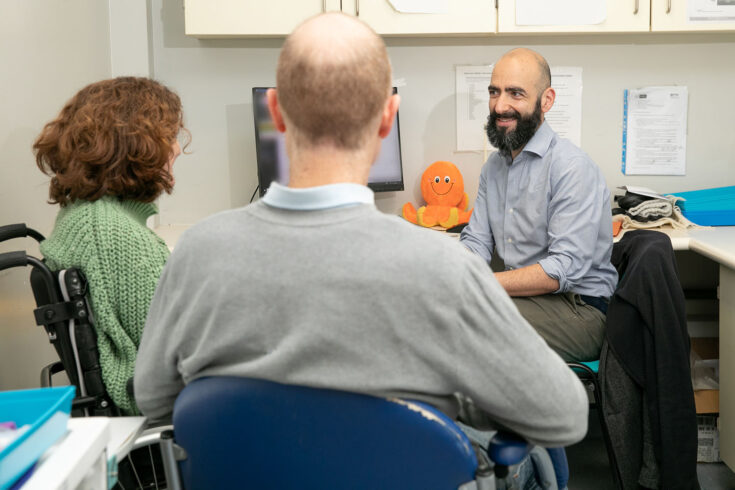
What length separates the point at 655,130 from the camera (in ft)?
9.93

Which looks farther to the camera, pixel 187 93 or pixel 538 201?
pixel 187 93

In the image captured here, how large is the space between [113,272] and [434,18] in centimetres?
170

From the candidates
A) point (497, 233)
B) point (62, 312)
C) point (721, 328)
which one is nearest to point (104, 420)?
point (62, 312)

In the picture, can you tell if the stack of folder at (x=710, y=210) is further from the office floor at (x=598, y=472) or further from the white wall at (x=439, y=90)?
the office floor at (x=598, y=472)

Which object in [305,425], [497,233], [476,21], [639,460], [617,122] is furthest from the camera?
[617,122]

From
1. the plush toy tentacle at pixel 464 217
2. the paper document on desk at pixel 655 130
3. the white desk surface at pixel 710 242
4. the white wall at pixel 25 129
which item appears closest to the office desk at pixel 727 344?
the white desk surface at pixel 710 242

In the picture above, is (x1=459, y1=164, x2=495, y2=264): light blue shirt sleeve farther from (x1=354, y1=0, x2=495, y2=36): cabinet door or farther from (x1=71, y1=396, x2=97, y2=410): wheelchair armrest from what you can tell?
(x1=71, y1=396, x2=97, y2=410): wheelchair armrest

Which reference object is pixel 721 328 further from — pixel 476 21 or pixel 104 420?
pixel 104 420

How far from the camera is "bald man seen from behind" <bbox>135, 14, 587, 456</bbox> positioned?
34.7 inches

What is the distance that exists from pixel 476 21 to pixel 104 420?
A: 2.13 m

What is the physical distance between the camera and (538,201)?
2266 millimetres

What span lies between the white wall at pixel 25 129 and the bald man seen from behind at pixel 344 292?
1.20 meters

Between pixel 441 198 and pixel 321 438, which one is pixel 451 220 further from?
pixel 321 438

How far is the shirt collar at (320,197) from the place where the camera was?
93 centimetres
